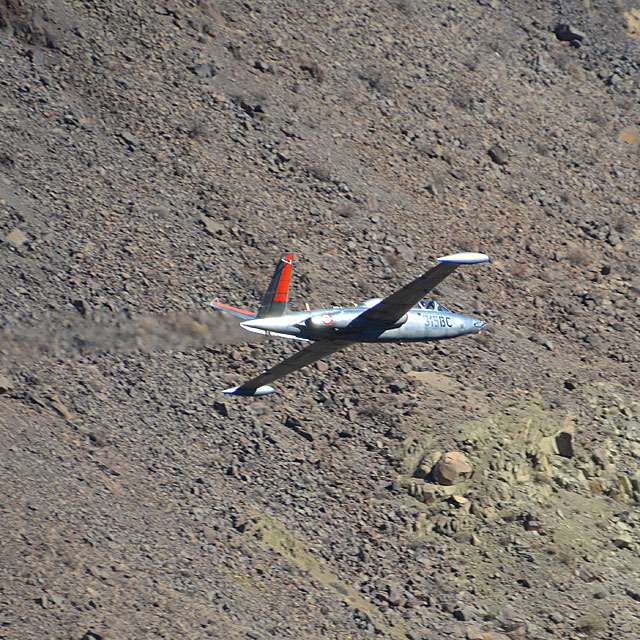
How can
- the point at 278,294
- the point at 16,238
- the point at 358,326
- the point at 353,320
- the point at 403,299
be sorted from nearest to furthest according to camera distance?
the point at 278,294, the point at 403,299, the point at 353,320, the point at 358,326, the point at 16,238

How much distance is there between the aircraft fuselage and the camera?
31.6 meters

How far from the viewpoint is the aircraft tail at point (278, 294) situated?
102 feet

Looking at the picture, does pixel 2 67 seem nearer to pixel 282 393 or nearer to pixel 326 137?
pixel 326 137

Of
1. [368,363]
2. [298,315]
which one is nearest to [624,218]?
[368,363]

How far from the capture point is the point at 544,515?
38.4 meters

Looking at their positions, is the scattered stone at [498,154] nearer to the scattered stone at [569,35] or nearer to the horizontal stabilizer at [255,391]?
the scattered stone at [569,35]

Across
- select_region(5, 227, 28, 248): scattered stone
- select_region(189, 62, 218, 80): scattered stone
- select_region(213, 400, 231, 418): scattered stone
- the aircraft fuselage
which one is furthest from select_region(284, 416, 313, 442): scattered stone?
select_region(189, 62, 218, 80): scattered stone

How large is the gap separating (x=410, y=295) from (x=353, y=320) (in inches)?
79.2

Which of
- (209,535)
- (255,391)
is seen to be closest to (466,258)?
(255,391)

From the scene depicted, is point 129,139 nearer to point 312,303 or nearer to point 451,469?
point 312,303

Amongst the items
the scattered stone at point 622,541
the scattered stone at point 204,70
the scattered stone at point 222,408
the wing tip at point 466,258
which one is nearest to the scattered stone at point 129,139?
the scattered stone at point 204,70

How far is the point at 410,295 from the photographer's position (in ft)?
107

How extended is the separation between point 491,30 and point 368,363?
25.9m

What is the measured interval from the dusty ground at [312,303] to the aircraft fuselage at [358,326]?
5.44 meters
